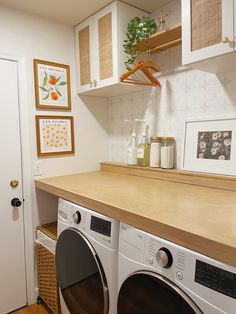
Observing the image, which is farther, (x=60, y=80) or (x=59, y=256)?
(x=60, y=80)

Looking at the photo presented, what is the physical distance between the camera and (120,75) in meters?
1.80

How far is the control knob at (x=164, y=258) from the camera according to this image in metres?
0.91

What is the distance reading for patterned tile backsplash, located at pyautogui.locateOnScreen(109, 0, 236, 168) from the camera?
158 cm

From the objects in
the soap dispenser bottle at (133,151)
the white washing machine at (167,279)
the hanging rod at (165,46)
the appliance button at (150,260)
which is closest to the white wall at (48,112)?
the soap dispenser bottle at (133,151)

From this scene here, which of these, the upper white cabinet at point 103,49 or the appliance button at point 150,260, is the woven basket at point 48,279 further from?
the upper white cabinet at point 103,49

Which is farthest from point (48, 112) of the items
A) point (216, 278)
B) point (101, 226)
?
point (216, 278)

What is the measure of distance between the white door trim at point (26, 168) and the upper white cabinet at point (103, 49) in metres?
0.50

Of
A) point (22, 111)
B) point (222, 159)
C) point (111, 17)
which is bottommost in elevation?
point (222, 159)

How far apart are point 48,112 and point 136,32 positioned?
3.08ft

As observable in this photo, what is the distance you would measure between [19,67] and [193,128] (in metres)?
1.39

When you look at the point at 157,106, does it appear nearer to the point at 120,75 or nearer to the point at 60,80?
the point at 120,75

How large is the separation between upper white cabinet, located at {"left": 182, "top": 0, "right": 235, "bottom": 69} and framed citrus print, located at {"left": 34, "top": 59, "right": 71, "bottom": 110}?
3.82 feet

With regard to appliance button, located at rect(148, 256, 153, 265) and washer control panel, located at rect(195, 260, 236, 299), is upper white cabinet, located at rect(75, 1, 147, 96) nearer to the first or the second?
appliance button, located at rect(148, 256, 153, 265)

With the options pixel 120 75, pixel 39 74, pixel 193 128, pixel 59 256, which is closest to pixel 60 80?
Answer: pixel 39 74
